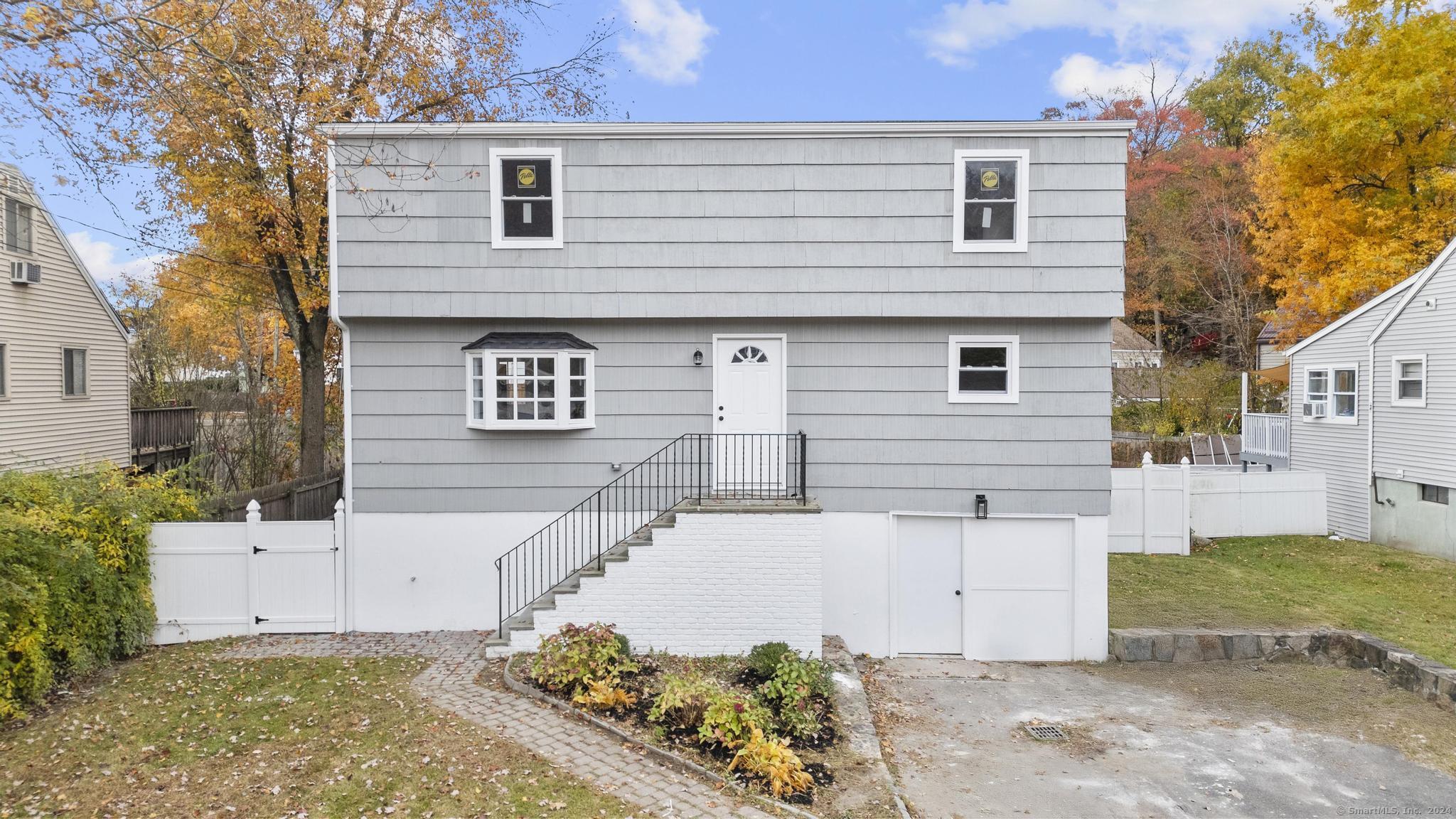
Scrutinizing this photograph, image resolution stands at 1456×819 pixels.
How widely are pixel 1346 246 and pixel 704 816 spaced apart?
2142 centimetres

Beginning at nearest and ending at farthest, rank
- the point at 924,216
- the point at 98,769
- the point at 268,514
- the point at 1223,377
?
the point at 98,769 → the point at 924,216 → the point at 268,514 → the point at 1223,377

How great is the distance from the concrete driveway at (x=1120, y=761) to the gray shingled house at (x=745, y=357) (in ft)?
4.64

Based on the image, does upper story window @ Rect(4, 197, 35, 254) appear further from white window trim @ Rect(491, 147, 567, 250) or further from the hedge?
white window trim @ Rect(491, 147, 567, 250)

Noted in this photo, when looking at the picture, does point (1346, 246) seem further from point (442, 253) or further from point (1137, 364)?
point (442, 253)

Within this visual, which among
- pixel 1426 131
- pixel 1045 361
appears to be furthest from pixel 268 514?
pixel 1426 131

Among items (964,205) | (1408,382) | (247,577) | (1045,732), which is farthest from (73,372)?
(1408,382)

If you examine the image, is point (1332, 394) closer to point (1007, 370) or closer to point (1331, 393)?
point (1331, 393)

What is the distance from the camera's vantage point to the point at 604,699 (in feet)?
22.0

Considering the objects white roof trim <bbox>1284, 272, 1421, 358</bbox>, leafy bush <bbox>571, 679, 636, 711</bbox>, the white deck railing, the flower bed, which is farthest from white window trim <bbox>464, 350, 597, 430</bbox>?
the white deck railing

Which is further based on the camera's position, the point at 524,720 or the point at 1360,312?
the point at 1360,312

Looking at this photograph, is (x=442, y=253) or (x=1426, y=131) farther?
(x=1426, y=131)

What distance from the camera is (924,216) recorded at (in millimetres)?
8930

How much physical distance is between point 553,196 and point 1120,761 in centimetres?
842

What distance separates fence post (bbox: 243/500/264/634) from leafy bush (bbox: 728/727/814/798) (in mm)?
6614
